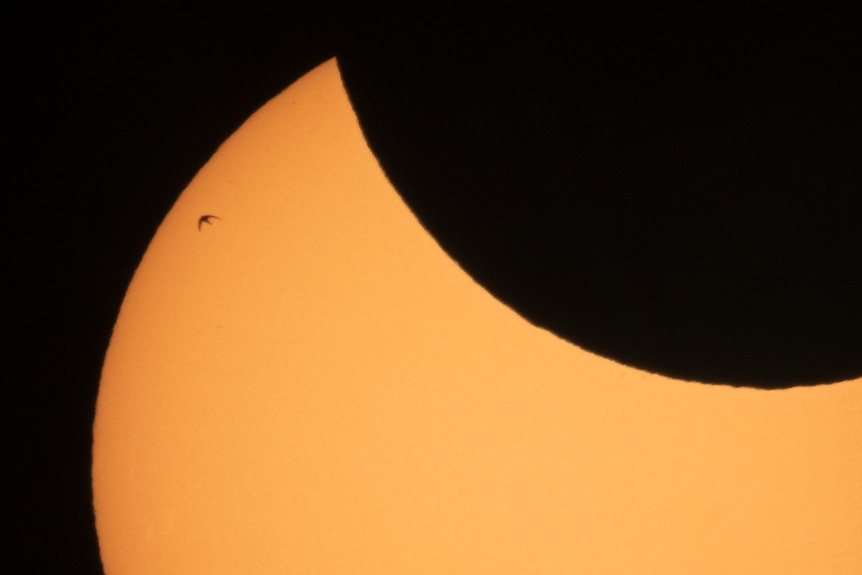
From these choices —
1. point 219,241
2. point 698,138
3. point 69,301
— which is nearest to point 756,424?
point 698,138

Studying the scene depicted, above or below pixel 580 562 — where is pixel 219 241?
above

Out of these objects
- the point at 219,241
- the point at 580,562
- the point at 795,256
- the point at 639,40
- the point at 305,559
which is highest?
the point at 639,40

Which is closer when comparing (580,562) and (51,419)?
(51,419)

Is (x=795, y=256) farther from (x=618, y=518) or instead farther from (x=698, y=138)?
(x=618, y=518)

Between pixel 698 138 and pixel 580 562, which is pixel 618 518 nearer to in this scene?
pixel 580 562

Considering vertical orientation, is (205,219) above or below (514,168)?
below

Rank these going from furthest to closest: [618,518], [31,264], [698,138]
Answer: [618,518], [698,138], [31,264]

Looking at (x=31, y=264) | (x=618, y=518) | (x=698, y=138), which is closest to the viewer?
(x=31, y=264)
